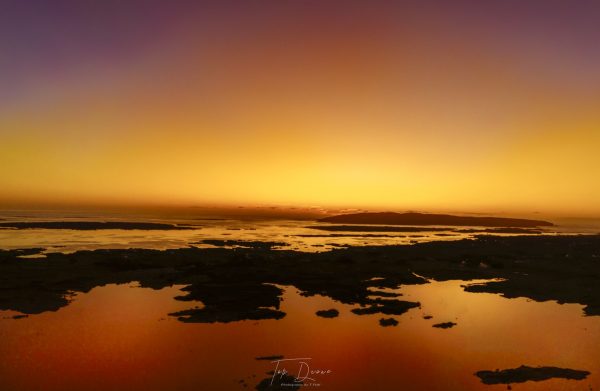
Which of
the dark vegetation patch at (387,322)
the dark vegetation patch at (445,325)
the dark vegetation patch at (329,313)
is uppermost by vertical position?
the dark vegetation patch at (329,313)

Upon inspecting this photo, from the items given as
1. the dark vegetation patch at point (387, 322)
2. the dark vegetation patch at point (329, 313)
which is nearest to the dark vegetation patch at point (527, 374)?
the dark vegetation patch at point (387, 322)

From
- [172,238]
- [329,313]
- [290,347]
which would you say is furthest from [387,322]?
[172,238]

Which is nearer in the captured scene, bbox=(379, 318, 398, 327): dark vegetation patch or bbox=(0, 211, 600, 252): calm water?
bbox=(379, 318, 398, 327): dark vegetation patch

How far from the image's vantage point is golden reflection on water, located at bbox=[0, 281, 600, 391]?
12.8 m

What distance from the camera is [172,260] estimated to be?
1467 inches

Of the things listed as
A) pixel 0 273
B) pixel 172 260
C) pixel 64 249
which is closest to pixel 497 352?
pixel 172 260

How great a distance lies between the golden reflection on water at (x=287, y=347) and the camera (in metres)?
12.8

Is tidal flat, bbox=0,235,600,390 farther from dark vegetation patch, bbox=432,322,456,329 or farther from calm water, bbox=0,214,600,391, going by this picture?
dark vegetation patch, bbox=432,322,456,329

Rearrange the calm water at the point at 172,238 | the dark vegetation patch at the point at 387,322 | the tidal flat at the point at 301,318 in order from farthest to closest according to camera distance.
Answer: the calm water at the point at 172,238 → the dark vegetation patch at the point at 387,322 → the tidal flat at the point at 301,318

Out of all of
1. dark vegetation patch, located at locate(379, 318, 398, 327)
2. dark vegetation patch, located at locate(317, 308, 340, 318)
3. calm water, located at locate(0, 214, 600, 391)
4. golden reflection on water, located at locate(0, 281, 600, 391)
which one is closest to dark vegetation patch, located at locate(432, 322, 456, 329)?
golden reflection on water, located at locate(0, 281, 600, 391)

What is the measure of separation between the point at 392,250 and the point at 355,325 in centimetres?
3095

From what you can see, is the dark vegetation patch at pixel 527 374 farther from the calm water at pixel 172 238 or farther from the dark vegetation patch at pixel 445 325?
the calm water at pixel 172 238

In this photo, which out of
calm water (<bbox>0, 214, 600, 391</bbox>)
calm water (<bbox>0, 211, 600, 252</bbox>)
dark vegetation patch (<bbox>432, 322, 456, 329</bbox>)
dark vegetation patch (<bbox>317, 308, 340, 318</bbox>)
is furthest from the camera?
calm water (<bbox>0, 211, 600, 252</bbox>)

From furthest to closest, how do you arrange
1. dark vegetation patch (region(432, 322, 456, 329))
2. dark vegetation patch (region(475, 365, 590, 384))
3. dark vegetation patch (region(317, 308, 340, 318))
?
dark vegetation patch (region(317, 308, 340, 318)) < dark vegetation patch (region(432, 322, 456, 329)) < dark vegetation patch (region(475, 365, 590, 384))
